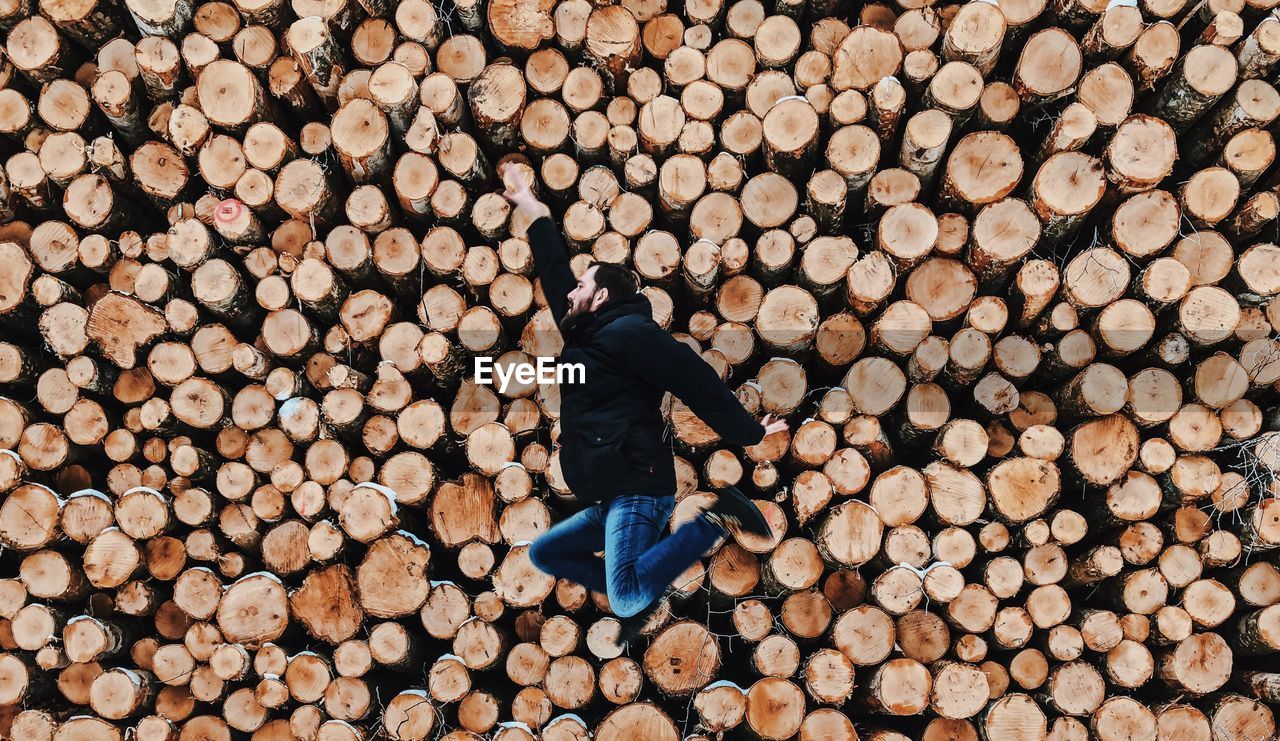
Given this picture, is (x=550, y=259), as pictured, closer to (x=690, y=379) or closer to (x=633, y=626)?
(x=690, y=379)

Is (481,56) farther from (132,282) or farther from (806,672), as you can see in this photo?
(806,672)

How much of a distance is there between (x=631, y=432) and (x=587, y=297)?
51 centimetres

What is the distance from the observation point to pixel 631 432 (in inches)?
107

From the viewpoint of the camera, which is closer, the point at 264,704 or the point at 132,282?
the point at 264,704

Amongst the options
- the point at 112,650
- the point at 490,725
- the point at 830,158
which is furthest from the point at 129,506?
the point at 830,158

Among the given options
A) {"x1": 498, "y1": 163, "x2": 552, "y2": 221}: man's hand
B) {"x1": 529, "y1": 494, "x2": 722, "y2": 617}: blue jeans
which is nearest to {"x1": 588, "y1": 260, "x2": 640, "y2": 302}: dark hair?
{"x1": 498, "y1": 163, "x2": 552, "y2": 221}: man's hand

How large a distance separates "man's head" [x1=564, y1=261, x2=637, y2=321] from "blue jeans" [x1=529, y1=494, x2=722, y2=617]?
2.31 feet

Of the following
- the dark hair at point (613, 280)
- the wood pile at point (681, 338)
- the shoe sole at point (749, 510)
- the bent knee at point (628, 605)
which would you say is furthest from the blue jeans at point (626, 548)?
the dark hair at point (613, 280)

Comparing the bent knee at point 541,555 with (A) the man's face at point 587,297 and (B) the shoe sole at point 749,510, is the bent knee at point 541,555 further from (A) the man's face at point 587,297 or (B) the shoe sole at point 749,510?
(A) the man's face at point 587,297

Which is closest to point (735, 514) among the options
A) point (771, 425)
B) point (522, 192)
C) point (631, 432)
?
point (771, 425)

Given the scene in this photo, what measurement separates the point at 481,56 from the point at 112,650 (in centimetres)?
314

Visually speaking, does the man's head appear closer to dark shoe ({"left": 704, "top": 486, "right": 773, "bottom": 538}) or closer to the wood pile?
the wood pile

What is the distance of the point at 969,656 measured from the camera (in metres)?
3.12

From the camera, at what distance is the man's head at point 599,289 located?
2699 millimetres
